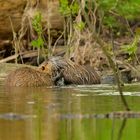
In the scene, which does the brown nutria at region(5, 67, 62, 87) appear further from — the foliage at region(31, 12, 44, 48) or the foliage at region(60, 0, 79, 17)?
the foliage at region(31, 12, 44, 48)

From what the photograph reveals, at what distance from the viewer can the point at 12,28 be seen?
1716 centimetres

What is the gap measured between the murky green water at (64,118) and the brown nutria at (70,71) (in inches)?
130

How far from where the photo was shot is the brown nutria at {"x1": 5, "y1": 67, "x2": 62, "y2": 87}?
1281 cm

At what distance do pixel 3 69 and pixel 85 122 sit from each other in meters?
9.30

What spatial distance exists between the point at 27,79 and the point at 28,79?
0.02 metres

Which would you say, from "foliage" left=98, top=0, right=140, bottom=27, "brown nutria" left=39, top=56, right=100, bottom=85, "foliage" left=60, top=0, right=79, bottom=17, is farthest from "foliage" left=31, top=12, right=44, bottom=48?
"brown nutria" left=39, top=56, right=100, bottom=85

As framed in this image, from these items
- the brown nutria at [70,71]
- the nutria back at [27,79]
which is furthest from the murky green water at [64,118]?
the brown nutria at [70,71]

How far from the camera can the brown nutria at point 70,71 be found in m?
13.3

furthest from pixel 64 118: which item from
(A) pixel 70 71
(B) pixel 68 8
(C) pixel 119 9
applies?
(C) pixel 119 9

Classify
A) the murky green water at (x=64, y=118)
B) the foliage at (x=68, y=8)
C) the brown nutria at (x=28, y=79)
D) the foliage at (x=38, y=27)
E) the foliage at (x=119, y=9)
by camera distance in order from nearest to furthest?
1. the murky green water at (x=64, y=118)
2. the brown nutria at (x=28, y=79)
3. the foliage at (x=68, y=8)
4. the foliage at (x=38, y=27)
5. the foliage at (x=119, y=9)

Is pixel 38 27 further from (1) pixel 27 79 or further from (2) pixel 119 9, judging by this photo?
(1) pixel 27 79

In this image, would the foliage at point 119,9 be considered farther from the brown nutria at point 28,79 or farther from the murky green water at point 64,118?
the murky green water at point 64,118

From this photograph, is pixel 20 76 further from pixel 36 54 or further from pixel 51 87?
pixel 36 54

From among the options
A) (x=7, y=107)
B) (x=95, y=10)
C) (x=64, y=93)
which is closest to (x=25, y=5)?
(x=95, y=10)
